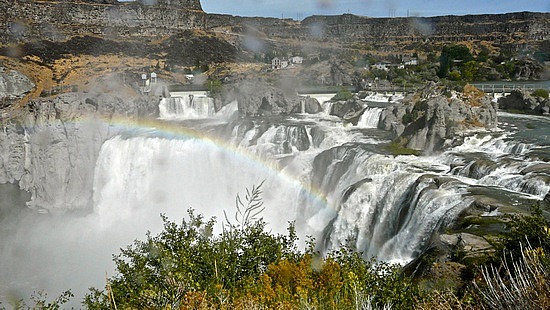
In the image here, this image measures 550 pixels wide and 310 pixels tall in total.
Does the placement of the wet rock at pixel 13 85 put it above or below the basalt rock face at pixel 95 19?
below

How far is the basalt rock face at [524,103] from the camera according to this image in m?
29.6

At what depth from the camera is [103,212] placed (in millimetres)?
29422

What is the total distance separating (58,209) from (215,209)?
1058cm

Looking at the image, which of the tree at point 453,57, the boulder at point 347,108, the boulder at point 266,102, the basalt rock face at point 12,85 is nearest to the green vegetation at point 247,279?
the boulder at point 347,108

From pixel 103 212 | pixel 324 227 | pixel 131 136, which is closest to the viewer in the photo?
pixel 324 227

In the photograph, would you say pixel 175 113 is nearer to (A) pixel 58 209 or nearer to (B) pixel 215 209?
(A) pixel 58 209

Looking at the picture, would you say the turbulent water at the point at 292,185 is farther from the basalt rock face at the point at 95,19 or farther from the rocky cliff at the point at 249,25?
the rocky cliff at the point at 249,25

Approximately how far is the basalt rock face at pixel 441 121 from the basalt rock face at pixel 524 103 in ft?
17.4

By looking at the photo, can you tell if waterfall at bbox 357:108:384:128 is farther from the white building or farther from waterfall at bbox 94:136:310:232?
the white building

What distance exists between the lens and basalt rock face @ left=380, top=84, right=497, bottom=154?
71.5ft

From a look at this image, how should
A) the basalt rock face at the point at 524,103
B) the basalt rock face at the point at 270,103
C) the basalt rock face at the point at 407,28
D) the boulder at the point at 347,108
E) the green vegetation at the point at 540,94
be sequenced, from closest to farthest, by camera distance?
the basalt rock face at the point at 524,103, the green vegetation at the point at 540,94, the boulder at the point at 347,108, the basalt rock face at the point at 270,103, the basalt rock face at the point at 407,28

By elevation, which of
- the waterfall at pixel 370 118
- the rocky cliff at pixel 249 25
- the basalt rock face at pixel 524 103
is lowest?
the waterfall at pixel 370 118

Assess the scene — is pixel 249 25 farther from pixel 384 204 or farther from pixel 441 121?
pixel 384 204

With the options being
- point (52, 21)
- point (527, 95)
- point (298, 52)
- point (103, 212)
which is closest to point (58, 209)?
point (103, 212)
